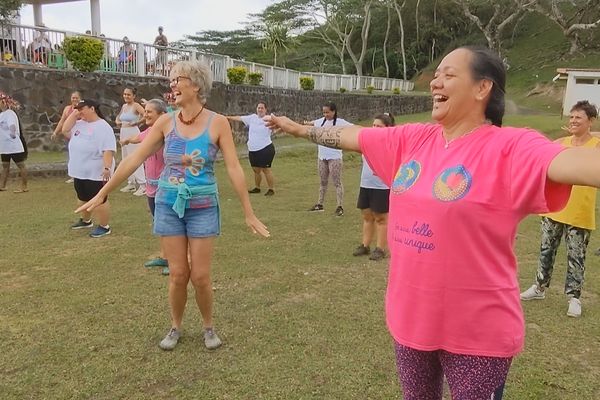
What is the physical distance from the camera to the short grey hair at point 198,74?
3.41 metres

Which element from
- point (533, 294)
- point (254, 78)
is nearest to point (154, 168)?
point (533, 294)

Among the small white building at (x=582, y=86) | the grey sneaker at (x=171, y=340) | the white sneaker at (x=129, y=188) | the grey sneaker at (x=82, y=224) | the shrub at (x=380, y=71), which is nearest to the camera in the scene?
the grey sneaker at (x=171, y=340)

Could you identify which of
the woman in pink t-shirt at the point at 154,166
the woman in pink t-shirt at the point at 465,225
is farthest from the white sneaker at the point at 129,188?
the woman in pink t-shirt at the point at 465,225

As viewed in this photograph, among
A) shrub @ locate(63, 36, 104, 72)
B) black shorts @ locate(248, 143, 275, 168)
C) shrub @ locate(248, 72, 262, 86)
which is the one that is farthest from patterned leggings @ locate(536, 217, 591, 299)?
shrub @ locate(248, 72, 262, 86)

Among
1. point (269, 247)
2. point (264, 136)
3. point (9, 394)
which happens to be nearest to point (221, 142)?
point (9, 394)

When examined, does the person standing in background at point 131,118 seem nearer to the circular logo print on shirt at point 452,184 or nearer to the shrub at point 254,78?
the circular logo print on shirt at point 452,184

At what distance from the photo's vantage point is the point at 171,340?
12.2 feet

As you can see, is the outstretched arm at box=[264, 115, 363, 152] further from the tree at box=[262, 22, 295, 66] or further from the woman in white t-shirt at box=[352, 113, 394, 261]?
the tree at box=[262, 22, 295, 66]

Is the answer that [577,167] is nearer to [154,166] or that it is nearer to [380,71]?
[154,166]

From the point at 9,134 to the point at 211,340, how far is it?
7406 mm

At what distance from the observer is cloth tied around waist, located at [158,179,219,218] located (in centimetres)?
335

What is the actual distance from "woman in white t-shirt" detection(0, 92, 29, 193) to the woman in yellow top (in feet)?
28.0

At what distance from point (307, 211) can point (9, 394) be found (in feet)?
19.3

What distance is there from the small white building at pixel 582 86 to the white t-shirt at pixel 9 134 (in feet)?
78.2
